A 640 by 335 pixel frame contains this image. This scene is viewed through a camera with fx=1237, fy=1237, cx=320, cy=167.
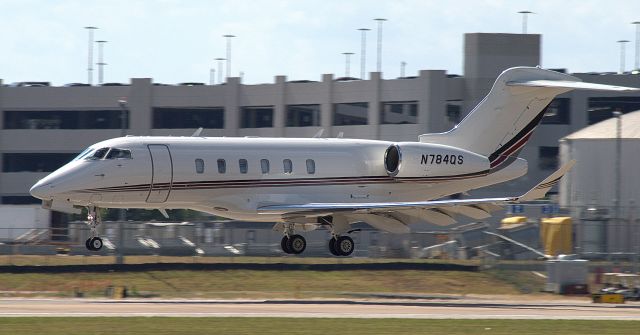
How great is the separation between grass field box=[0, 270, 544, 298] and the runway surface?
4493mm

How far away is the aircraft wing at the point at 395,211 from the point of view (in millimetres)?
35906

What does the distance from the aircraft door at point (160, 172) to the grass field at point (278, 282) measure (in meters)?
4.18

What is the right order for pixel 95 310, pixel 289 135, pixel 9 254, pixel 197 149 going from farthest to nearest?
pixel 289 135 → pixel 9 254 → pixel 197 149 → pixel 95 310

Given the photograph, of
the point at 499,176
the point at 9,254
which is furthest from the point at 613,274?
the point at 9,254

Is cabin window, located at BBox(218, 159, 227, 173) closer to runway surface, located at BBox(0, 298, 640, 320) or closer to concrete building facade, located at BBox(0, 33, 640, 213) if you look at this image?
runway surface, located at BBox(0, 298, 640, 320)

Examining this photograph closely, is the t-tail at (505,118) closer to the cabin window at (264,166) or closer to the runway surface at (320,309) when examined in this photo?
the runway surface at (320,309)

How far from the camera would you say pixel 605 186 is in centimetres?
Answer: 5322

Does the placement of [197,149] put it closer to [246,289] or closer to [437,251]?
[246,289]

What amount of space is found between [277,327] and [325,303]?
27.9 feet

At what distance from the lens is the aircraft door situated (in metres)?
35.8

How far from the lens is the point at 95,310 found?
2956cm

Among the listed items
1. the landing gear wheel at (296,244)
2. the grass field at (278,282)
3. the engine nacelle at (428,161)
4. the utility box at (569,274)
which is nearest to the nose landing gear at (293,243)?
the landing gear wheel at (296,244)

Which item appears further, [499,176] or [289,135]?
[289,135]

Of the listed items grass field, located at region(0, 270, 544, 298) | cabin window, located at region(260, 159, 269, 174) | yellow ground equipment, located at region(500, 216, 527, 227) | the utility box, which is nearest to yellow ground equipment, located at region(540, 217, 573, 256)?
yellow ground equipment, located at region(500, 216, 527, 227)
